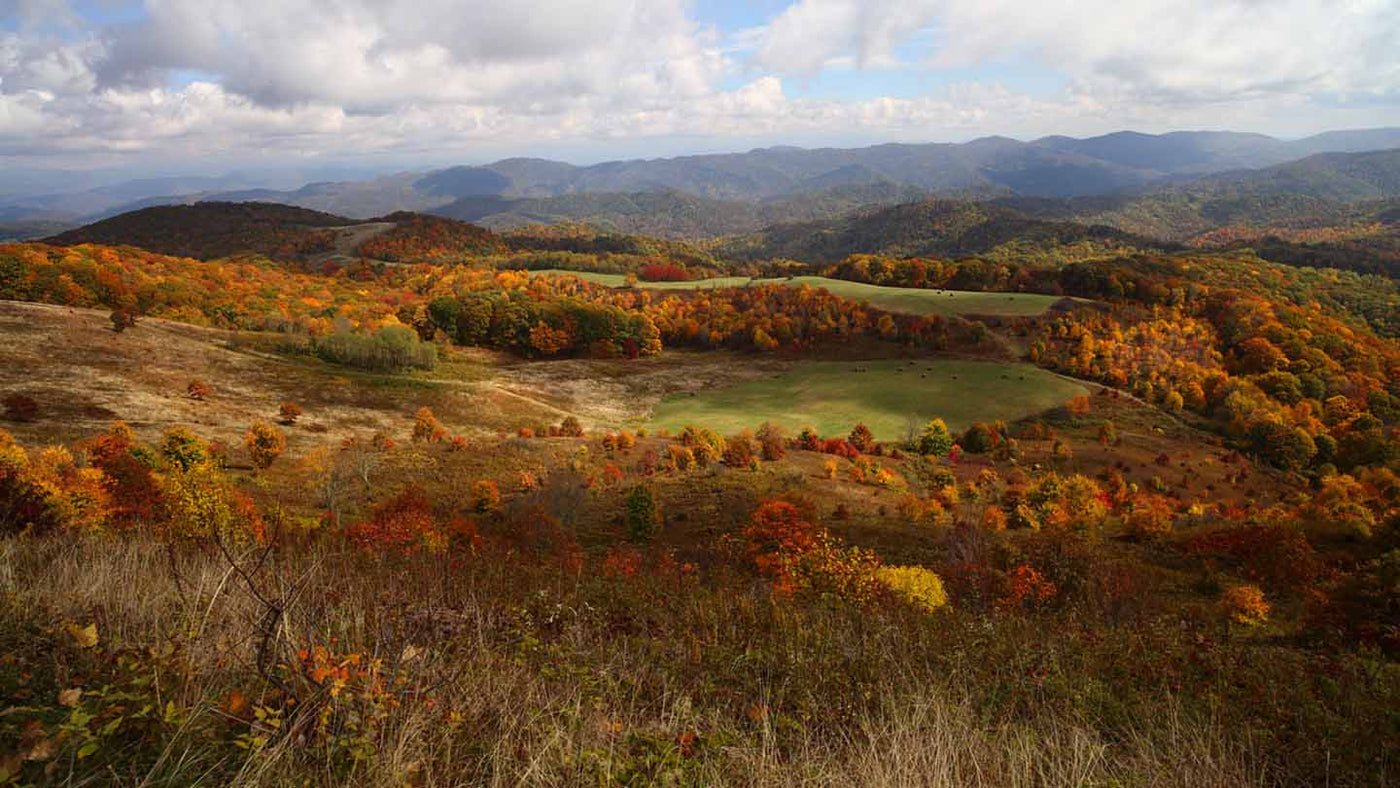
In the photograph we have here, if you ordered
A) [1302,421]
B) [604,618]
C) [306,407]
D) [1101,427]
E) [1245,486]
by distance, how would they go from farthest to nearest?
1. [1302,421]
2. [1101,427]
3. [1245,486]
4. [306,407]
5. [604,618]

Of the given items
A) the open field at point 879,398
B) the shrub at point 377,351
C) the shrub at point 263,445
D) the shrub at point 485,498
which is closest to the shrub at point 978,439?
the open field at point 879,398

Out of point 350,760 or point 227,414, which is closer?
point 350,760

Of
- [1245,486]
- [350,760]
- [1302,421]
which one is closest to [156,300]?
[350,760]

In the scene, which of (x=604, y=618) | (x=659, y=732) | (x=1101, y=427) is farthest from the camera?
(x=1101, y=427)

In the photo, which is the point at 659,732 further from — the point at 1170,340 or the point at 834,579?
the point at 1170,340

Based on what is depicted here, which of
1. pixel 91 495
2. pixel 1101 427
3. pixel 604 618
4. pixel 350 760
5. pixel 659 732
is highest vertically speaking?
pixel 350 760

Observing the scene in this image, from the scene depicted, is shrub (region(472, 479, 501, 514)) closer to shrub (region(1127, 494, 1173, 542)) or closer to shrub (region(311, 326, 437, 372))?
shrub (region(1127, 494, 1173, 542))
